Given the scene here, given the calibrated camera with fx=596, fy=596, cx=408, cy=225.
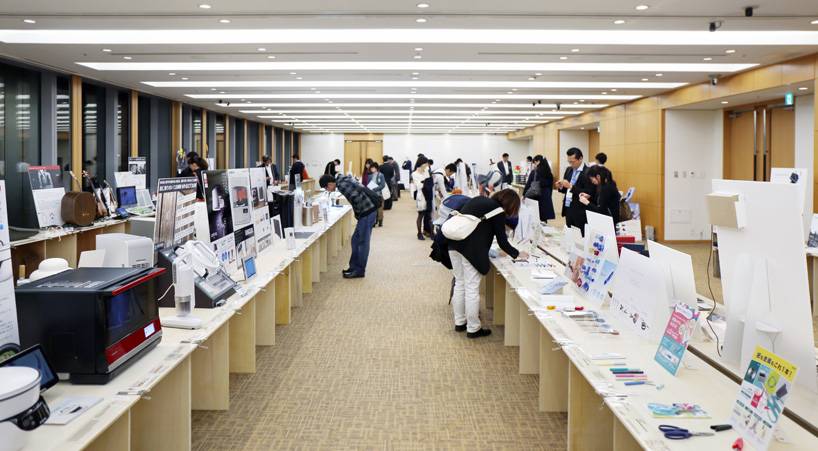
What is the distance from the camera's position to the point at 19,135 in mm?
9484

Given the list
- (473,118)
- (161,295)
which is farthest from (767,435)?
(473,118)

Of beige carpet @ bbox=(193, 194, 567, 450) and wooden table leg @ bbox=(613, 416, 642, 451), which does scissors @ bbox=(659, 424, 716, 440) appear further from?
beige carpet @ bbox=(193, 194, 567, 450)

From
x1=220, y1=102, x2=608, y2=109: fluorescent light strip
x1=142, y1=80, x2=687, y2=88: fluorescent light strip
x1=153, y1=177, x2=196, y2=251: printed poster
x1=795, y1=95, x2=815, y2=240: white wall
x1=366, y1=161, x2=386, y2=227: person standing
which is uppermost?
x1=220, y1=102, x2=608, y2=109: fluorescent light strip

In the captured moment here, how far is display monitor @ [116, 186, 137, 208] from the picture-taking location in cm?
995

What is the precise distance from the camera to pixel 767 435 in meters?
1.81

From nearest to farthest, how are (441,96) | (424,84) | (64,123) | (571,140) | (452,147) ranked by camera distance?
1. (64,123)
2. (424,84)
3. (441,96)
4. (571,140)
5. (452,147)

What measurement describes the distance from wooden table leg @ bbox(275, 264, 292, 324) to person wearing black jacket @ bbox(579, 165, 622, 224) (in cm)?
331

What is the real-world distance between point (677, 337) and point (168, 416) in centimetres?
245

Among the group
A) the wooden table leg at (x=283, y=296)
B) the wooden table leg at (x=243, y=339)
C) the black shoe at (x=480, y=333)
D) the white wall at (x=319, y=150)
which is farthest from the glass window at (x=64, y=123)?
the white wall at (x=319, y=150)

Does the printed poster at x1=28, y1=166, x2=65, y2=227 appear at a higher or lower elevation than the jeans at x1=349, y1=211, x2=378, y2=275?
higher

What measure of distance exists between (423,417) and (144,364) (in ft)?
5.99

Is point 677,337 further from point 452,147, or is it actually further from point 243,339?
point 452,147

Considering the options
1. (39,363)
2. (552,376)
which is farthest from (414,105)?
(39,363)

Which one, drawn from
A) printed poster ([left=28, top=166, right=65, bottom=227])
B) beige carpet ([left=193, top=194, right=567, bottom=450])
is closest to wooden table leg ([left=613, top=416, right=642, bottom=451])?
beige carpet ([left=193, top=194, right=567, bottom=450])
